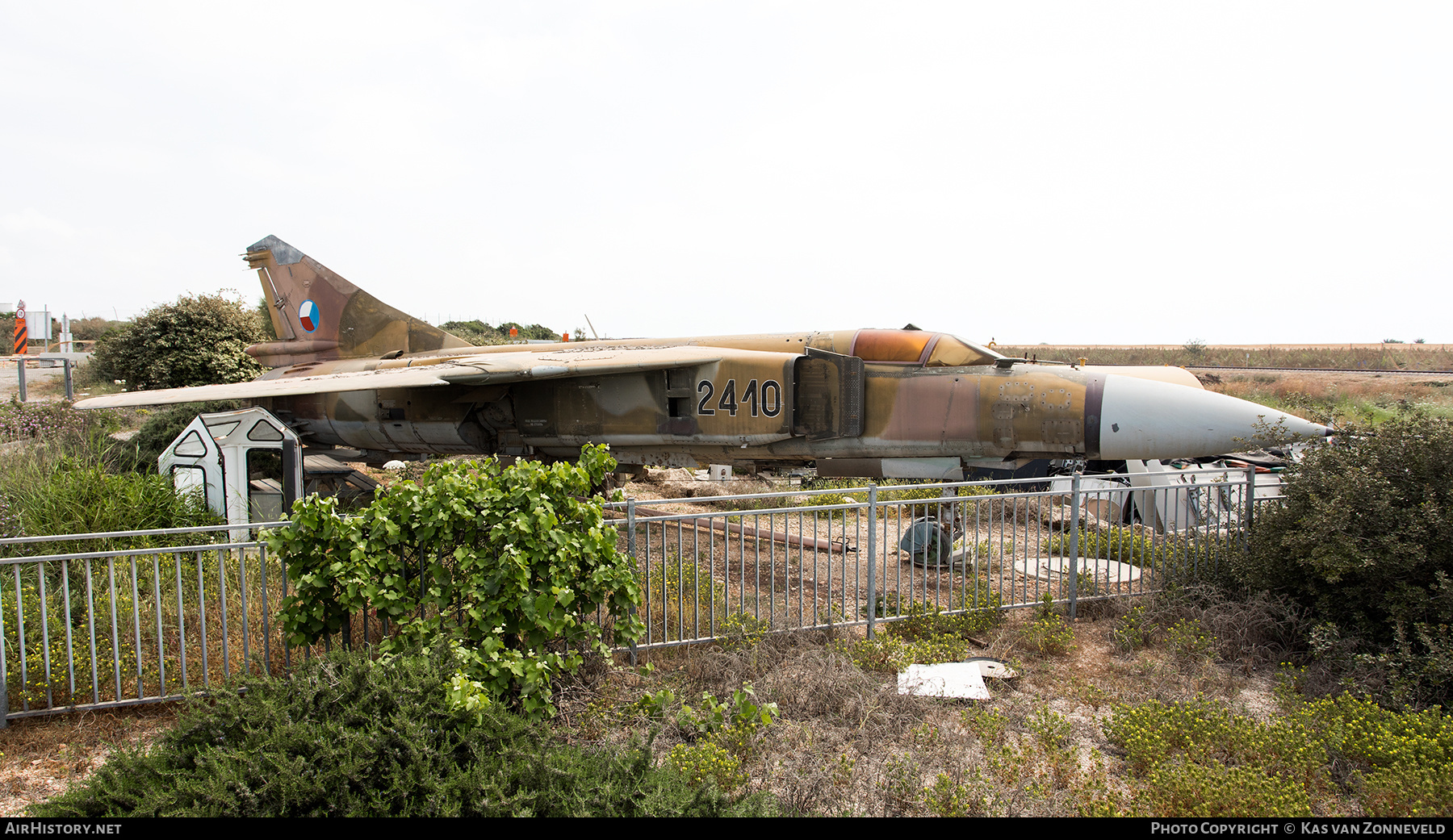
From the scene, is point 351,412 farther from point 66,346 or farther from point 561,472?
point 66,346

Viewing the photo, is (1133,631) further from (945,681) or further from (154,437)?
(154,437)

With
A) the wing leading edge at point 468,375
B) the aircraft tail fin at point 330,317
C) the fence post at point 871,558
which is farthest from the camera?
the aircraft tail fin at point 330,317

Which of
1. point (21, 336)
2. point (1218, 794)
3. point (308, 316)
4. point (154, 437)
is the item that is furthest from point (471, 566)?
point (21, 336)

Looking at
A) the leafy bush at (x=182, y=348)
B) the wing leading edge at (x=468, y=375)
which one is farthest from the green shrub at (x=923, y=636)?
the leafy bush at (x=182, y=348)

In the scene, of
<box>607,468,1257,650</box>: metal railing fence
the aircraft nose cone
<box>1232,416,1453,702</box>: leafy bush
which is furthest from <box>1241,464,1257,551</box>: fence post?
<box>1232,416,1453,702</box>: leafy bush

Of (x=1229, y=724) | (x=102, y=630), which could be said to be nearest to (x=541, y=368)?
(x=102, y=630)

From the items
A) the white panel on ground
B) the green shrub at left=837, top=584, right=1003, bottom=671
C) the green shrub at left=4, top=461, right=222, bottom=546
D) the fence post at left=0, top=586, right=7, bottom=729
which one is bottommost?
the white panel on ground

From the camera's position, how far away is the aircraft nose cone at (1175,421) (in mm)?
6793

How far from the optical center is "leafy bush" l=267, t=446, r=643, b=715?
4.14 metres

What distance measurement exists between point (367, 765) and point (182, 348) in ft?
69.6

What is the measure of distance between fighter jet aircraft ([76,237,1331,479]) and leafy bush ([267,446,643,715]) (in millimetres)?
4366

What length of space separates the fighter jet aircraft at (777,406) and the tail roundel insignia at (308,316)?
1707 millimetres

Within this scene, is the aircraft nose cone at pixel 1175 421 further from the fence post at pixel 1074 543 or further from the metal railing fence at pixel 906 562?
the fence post at pixel 1074 543

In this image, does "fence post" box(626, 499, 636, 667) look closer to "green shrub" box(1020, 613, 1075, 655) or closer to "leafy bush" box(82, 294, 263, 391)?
"green shrub" box(1020, 613, 1075, 655)
